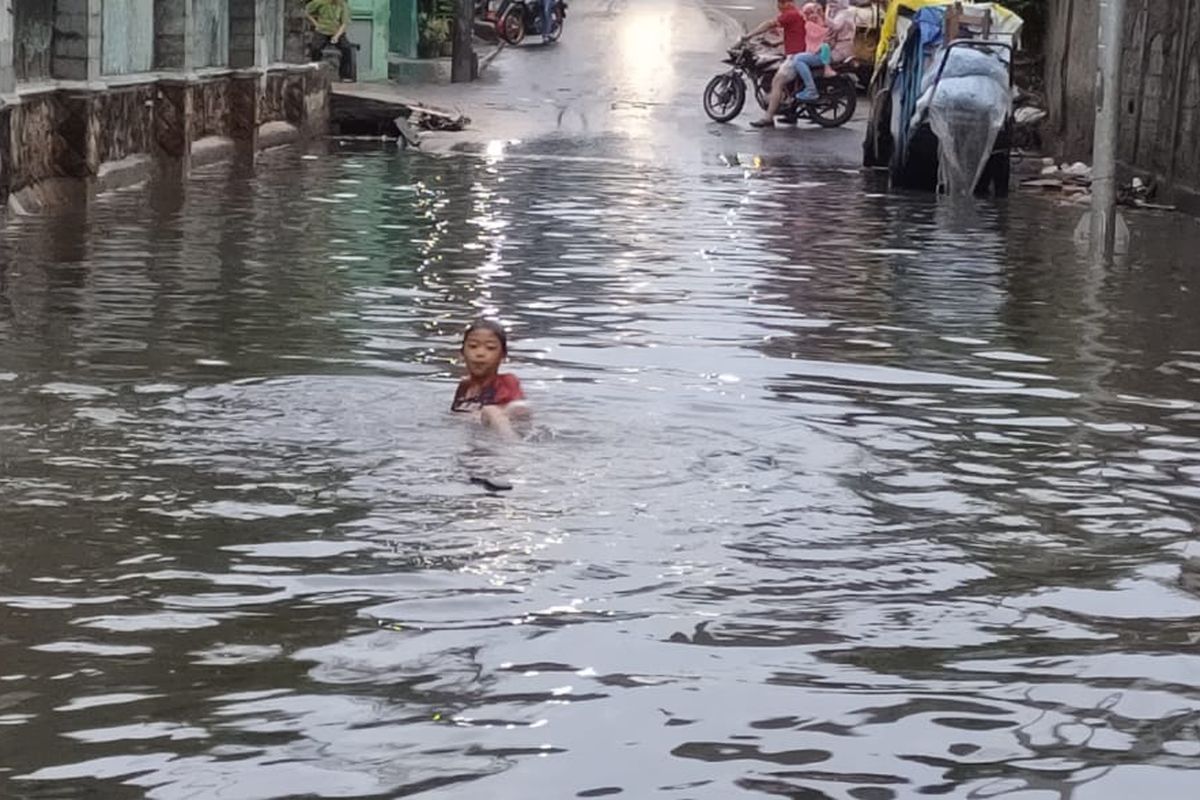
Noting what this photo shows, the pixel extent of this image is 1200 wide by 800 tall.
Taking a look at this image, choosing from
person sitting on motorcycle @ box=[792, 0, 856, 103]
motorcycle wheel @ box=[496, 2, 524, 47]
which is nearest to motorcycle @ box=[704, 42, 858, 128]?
person sitting on motorcycle @ box=[792, 0, 856, 103]

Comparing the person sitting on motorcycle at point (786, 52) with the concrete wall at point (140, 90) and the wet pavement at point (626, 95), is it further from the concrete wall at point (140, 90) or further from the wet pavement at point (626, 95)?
the concrete wall at point (140, 90)

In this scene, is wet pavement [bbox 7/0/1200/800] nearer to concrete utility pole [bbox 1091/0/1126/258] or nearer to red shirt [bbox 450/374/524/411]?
red shirt [bbox 450/374/524/411]

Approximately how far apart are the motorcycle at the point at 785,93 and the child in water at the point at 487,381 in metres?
23.1

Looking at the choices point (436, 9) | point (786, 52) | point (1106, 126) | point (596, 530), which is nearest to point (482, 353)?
point (596, 530)

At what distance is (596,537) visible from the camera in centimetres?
756

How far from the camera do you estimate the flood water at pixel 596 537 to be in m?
5.39

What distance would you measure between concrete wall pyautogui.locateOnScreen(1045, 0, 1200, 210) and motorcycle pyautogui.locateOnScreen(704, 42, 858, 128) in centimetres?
455

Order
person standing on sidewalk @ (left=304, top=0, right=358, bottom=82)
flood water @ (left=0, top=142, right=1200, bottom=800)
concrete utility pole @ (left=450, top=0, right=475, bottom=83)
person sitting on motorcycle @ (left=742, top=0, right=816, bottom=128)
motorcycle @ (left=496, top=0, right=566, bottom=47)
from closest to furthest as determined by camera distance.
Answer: flood water @ (left=0, top=142, right=1200, bottom=800) → person sitting on motorcycle @ (left=742, top=0, right=816, bottom=128) → person standing on sidewalk @ (left=304, top=0, right=358, bottom=82) → concrete utility pole @ (left=450, top=0, right=475, bottom=83) → motorcycle @ (left=496, top=0, right=566, bottom=47)

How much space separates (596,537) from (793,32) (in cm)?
2584

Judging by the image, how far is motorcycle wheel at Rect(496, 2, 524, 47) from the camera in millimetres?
45250

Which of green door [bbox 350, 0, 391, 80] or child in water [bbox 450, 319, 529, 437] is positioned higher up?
green door [bbox 350, 0, 391, 80]

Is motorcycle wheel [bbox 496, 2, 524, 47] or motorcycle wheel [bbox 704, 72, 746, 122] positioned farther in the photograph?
motorcycle wheel [bbox 496, 2, 524, 47]

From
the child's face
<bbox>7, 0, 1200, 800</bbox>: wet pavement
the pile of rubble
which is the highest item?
the child's face

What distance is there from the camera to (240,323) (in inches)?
493
